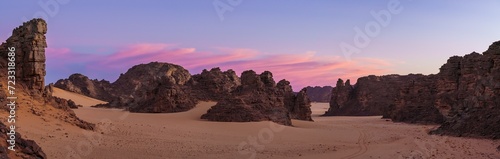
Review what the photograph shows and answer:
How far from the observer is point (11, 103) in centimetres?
1396

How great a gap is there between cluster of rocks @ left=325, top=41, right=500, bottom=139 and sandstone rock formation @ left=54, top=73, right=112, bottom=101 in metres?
33.0

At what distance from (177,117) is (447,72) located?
2367cm

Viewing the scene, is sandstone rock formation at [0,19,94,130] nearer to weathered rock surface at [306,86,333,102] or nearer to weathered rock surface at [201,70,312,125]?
weathered rock surface at [201,70,312,125]

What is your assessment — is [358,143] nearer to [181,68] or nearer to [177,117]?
[177,117]

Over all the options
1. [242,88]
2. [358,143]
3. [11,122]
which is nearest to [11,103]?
[11,122]

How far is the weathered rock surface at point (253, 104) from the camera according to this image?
23516 mm

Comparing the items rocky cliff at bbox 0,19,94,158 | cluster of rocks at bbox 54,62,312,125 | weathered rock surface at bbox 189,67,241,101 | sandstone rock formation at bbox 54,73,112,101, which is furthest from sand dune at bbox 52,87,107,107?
rocky cliff at bbox 0,19,94,158

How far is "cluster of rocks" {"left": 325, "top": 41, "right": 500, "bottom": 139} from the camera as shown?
21297mm

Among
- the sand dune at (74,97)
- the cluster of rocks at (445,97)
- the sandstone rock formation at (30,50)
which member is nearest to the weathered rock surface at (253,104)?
the cluster of rocks at (445,97)

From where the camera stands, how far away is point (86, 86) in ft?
196

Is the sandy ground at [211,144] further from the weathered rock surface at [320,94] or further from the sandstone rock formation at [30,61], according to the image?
the weathered rock surface at [320,94]

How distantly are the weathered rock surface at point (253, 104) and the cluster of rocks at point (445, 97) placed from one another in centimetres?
874

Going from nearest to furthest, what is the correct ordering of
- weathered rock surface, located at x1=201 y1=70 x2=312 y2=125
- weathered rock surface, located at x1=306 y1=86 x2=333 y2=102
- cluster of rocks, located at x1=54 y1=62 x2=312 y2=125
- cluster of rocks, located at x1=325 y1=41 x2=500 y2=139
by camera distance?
1. cluster of rocks, located at x1=325 y1=41 x2=500 y2=139
2. weathered rock surface, located at x1=201 y1=70 x2=312 y2=125
3. cluster of rocks, located at x1=54 y1=62 x2=312 y2=125
4. weathered rock surface, located at x1=306 y1=86 x2=333 y2=102

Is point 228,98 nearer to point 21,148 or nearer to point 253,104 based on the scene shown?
point 253,104
